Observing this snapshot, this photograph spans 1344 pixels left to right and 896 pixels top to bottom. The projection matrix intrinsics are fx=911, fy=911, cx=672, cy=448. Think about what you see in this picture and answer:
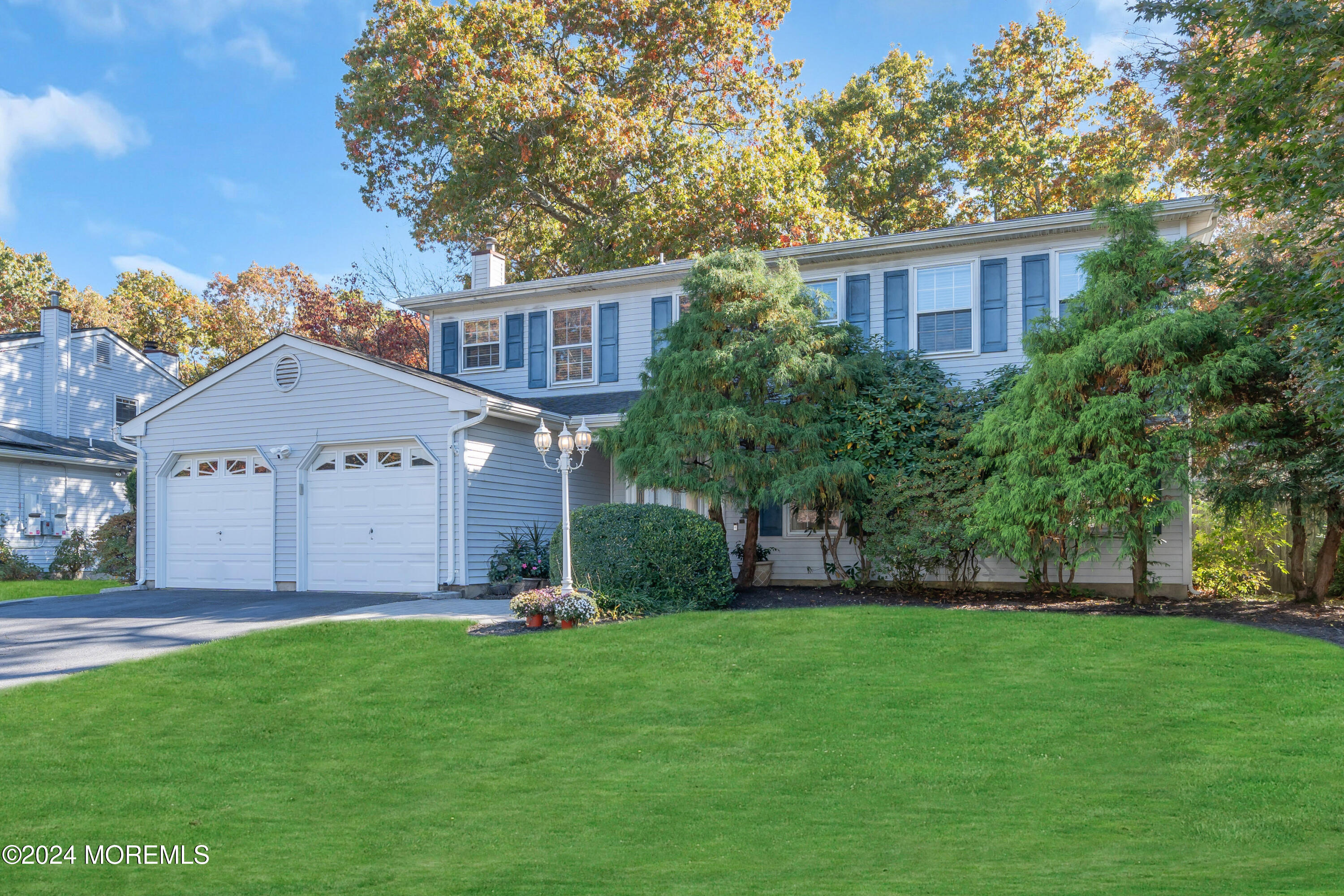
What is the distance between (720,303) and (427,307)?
7.83 metres

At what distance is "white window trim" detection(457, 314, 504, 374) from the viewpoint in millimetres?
18156

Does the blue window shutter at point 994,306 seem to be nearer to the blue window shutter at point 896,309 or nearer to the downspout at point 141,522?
the blue window shutter at point 896,309

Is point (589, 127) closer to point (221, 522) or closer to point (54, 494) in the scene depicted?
point (221, 522)

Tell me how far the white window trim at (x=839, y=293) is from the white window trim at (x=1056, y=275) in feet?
9.14

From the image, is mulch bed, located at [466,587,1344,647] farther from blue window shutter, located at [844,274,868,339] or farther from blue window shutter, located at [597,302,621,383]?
blue window shutter, located at [597,302,621,383]

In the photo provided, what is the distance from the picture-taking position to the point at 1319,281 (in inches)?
360

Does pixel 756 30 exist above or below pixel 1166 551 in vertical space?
above

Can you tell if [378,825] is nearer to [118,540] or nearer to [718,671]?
[718,671]

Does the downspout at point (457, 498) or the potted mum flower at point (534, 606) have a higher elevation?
the downspout at point (457, 498)

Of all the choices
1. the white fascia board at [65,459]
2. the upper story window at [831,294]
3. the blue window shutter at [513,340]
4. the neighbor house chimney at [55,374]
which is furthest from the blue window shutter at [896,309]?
the neighbor house chimney at [55,374]

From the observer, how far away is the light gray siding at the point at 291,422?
14.2m

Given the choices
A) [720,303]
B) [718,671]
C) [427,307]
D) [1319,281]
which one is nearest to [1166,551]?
[1319,281]

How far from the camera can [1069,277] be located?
1403 centimetres
